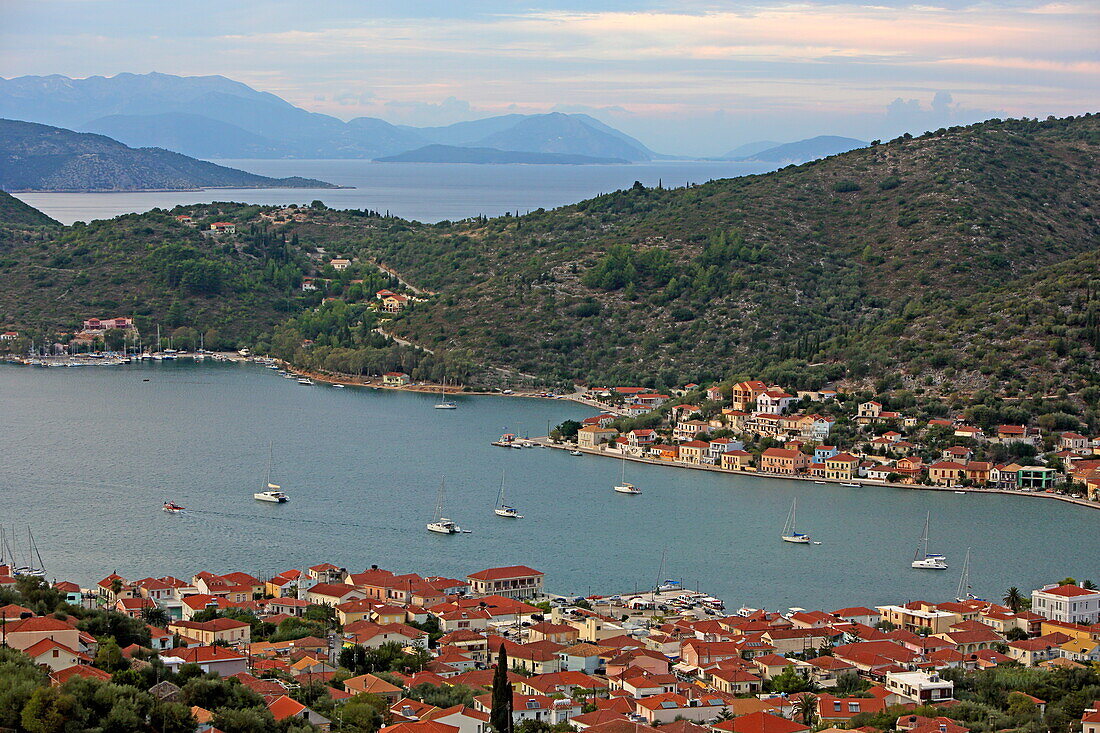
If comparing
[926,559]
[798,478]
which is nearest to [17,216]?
[798,478]

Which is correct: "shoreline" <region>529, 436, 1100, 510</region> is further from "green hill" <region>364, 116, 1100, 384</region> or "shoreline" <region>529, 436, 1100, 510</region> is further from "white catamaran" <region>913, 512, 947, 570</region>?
"green hill" <region>364, 116, 1100, 384</region>

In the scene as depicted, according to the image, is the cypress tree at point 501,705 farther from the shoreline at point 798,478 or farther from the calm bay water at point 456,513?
the shoreline at point 798,478

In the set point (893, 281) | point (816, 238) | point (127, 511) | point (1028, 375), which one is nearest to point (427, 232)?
point (816, 238)

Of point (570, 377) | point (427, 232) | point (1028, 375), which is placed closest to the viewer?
point (1028, 375)

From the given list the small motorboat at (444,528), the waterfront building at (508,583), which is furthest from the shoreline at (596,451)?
the waterfront building at (508,583)

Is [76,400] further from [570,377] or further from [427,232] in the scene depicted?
[427,232]

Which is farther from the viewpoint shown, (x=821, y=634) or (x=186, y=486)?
(x=186, y=486)
